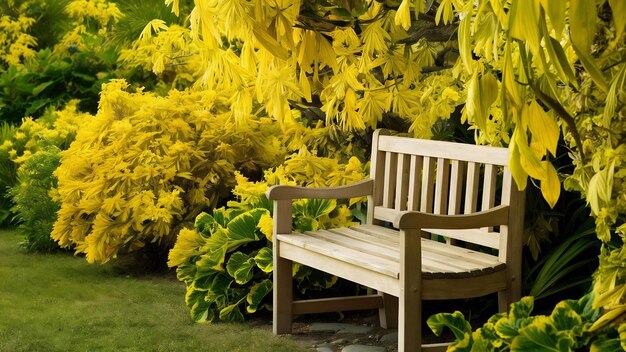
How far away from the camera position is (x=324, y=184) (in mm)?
5184

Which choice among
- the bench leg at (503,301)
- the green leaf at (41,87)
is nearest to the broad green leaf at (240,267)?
the bench leg at (503,301)

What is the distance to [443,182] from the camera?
427 centimetres

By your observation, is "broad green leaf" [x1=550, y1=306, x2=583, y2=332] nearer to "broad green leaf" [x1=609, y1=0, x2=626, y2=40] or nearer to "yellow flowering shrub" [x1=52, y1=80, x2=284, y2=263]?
"broad green leaf" [x1=609, y1=0, x2=626, y2=40]

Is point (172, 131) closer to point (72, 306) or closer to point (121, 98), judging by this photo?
point (121, 98)

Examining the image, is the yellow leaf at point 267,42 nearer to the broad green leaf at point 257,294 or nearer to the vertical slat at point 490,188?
the vertical slat at point 490,188

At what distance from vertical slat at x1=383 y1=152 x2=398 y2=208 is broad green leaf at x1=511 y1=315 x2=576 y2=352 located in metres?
1.65

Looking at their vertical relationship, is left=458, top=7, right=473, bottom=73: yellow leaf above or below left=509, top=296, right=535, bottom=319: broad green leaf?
above

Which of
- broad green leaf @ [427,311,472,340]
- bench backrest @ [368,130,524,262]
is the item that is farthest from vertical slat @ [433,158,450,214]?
broad green leaf @ [427,311,472,340]

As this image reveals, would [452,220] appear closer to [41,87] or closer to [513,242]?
[513,242]

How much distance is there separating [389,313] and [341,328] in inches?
10.0

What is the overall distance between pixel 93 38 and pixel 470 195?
675 centimetres

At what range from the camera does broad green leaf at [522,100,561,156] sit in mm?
1626

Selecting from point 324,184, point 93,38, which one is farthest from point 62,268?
point 93,38

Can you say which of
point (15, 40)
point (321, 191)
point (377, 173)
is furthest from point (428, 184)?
point (15, 40)
